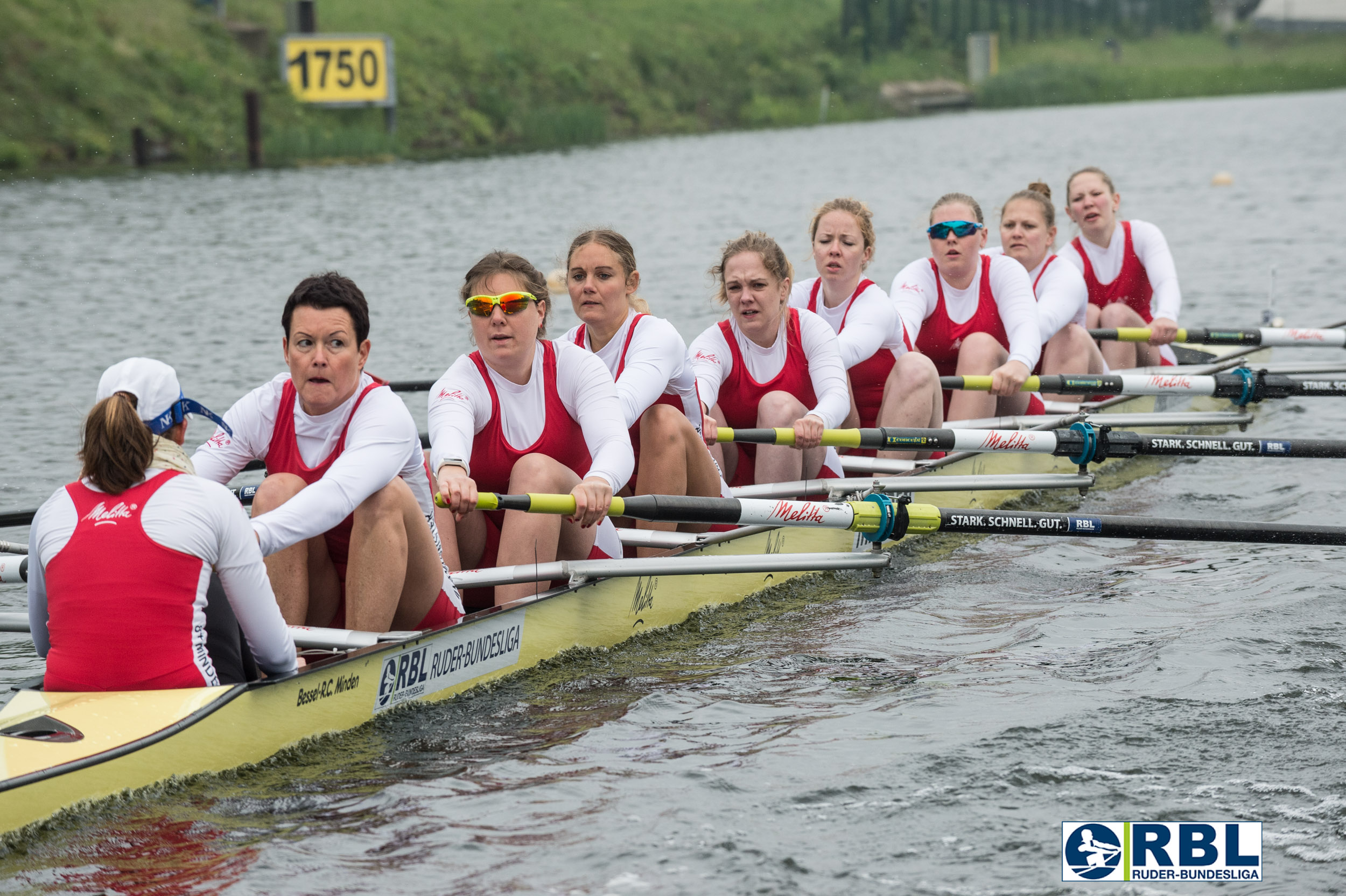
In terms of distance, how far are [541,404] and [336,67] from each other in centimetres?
3832

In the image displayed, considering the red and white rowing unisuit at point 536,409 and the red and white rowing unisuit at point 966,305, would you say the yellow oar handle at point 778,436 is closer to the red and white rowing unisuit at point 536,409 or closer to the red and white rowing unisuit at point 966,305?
the red and white rowing unisuit at point 536,409

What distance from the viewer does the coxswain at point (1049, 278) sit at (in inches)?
373

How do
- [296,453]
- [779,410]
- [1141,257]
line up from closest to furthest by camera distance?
1. [296,453]
2. [779,410]
3. [1141,257]

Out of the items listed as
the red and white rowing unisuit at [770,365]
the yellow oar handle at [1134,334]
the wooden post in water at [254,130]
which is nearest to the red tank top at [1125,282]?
the yellow oar handle at [1134,334]

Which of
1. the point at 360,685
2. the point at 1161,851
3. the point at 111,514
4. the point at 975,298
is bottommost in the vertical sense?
the point at 1161,851

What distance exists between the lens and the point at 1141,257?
10.7 metres

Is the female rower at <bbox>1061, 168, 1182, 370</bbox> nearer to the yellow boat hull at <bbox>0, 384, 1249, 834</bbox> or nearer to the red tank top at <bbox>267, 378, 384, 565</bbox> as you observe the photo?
the yellow boat hull at <bbox>0, 384, 1249, 834</bbox>

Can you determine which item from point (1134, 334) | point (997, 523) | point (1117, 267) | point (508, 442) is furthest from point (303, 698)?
point (1117, 267)

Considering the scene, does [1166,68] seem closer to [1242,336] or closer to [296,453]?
[1242,336]

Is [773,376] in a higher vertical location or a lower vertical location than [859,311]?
lower

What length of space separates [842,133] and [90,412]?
2175 inches

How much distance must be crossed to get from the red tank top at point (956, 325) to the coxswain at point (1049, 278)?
0.60m

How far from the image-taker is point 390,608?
4.94 metres

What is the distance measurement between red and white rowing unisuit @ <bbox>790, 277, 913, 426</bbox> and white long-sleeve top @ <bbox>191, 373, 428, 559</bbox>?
3025 mm
